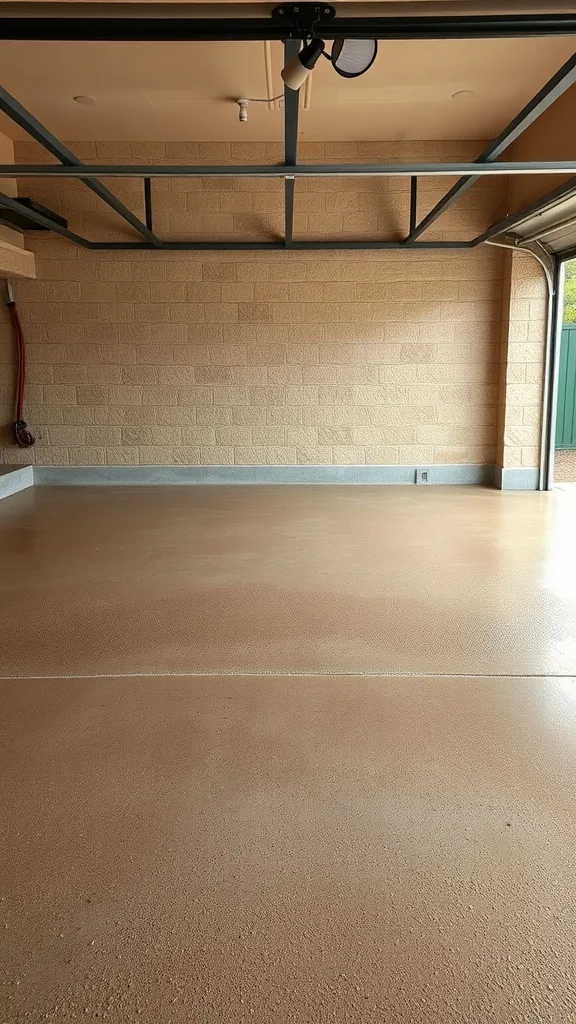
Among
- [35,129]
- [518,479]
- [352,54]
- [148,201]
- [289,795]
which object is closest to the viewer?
[289,795]

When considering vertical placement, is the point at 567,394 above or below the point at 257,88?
below

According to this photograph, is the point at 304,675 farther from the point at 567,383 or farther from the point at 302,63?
the point at 567,383

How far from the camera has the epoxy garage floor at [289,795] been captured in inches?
56.1

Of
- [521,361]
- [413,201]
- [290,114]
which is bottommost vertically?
[521,361]

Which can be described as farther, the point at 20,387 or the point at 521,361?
the point at 20,387

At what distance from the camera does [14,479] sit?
289 inches

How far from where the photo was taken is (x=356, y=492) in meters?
7.25

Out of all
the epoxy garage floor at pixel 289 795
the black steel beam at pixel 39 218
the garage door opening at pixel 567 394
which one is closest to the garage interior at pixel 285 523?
the epoxy garage floor at pixel 289 795

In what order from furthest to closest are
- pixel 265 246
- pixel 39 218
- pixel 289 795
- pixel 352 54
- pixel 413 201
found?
1. pixel 265 246
2. pixel 413 201
3. pixel 39 218
4. pixel 352 54
5. pixel 289 795

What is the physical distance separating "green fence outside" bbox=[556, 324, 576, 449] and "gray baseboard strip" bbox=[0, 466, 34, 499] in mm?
7124

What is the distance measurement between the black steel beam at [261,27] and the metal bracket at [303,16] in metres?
0.04

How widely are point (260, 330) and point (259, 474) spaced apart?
5.01 feet

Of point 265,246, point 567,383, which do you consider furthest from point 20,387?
point 567,383

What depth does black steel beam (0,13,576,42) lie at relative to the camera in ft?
10.6
